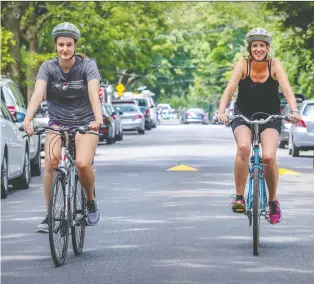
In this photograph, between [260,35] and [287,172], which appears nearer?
[260,35]

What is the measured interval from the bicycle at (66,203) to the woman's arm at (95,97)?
0.16 meters

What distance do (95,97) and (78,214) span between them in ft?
3.40

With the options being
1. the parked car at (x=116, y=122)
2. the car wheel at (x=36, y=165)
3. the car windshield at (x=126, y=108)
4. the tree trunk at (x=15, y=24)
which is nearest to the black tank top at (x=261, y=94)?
the car wheel at (x=36, y=165)

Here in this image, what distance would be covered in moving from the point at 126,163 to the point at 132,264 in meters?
17.8

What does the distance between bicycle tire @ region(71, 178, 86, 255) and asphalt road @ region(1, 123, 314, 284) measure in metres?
0.11

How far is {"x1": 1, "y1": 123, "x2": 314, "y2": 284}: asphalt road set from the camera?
9.40m

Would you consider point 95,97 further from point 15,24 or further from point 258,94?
point 15,24

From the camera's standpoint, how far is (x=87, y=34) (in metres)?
52.5

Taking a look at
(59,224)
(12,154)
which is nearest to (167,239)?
(59,224)

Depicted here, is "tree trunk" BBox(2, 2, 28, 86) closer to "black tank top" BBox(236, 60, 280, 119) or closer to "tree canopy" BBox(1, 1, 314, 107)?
"tree canopy" BBox(1, 1, 314, 107)

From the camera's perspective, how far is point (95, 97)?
34.4ft

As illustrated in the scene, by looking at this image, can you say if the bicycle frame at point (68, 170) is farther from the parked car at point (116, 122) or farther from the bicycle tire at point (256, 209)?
the parked car at point (116, 122)

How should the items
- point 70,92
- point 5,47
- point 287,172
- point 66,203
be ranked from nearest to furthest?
point 66,203, point 70,92, point 287,172, point 5,47

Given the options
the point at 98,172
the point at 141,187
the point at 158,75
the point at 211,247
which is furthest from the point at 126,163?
the point at 158,75
